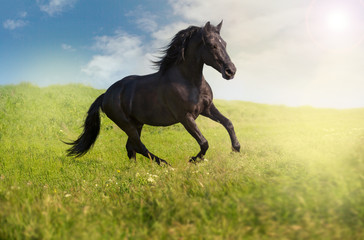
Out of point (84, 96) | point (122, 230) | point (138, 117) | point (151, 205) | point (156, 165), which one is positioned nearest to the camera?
point (122, 230)

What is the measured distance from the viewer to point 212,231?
8.70 feet

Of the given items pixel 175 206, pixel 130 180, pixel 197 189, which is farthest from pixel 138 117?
pixel 175 206

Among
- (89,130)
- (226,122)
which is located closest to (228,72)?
(226,122)

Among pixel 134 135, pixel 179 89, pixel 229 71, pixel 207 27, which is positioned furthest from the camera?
pixel 134 135

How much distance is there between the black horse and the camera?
5578 mm

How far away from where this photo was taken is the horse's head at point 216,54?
17.6ft

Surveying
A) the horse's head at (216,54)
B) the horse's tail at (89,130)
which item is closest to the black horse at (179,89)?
the horse's head at (216,54)

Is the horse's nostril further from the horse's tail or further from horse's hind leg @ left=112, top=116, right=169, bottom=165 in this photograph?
the horse's tail

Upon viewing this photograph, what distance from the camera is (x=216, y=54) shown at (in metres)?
5.48

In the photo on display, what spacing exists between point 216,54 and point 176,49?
3.25 ft

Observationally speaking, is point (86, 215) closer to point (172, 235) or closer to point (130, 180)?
point (172, 235)

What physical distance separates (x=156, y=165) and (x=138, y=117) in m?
1.20

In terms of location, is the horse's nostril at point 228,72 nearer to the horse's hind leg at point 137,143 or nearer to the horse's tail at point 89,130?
the horse's hind leg at point 137,143

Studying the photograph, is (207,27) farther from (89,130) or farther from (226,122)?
(89,130)
